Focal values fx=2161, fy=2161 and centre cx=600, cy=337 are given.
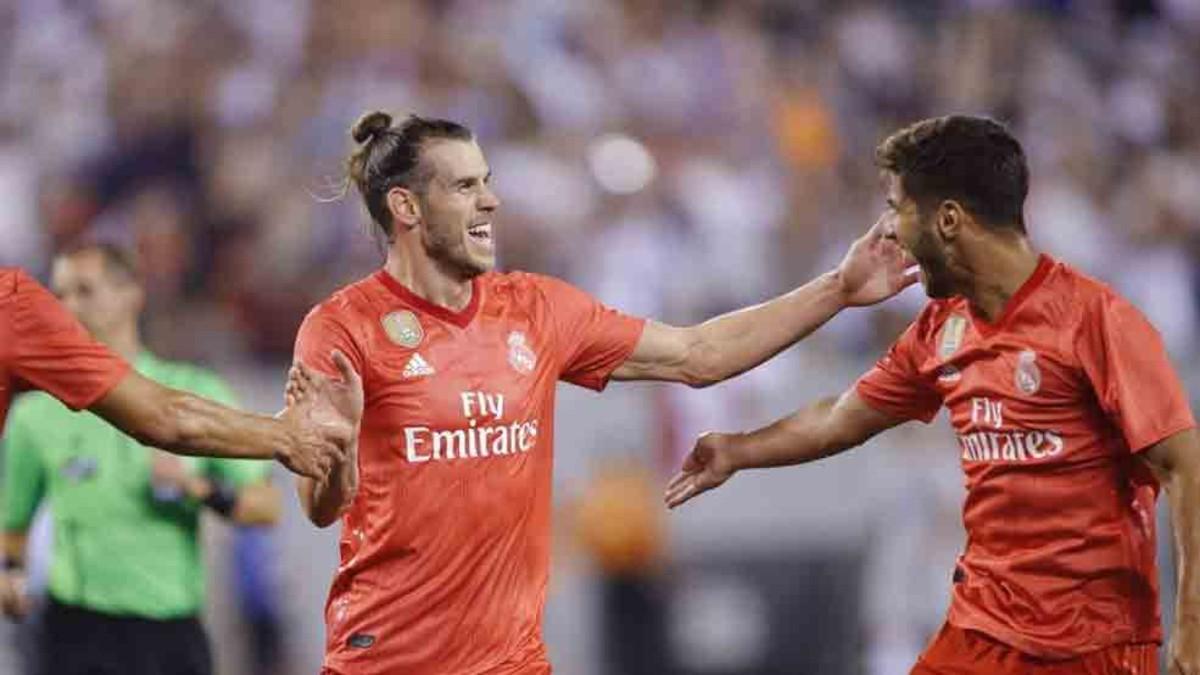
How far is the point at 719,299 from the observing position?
436 inches

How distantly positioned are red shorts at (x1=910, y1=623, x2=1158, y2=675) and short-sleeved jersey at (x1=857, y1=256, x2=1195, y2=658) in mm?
35

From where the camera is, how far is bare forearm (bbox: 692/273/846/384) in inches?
261

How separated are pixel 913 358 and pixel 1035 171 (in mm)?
5987

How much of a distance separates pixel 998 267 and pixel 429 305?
1623 mm

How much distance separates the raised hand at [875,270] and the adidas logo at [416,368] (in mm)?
1390

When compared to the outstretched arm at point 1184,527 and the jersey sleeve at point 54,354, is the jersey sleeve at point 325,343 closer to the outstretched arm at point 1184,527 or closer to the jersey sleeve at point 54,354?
the jersey sleeve at point 54,354

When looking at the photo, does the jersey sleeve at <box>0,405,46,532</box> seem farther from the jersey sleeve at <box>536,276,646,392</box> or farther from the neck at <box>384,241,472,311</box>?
the jersey sleeve at <box>536,276,646,392</box>

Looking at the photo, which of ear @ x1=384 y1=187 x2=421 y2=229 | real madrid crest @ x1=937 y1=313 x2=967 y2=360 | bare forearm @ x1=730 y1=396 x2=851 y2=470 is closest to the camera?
real madrid crest @ x1=937 y1=313 x2=967 y2=360

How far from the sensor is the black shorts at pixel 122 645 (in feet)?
25.4

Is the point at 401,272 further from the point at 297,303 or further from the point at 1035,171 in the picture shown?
the point at 1035,171

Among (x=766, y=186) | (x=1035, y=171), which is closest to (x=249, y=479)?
(x=766, y=186)

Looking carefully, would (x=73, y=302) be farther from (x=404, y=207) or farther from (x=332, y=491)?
(x=332, y=491)

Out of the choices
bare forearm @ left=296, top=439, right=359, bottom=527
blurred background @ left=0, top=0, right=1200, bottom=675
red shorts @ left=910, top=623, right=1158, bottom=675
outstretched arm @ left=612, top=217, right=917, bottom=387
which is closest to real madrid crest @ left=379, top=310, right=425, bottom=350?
bare forearm @ left=296, top=439, right=359, bottom=527

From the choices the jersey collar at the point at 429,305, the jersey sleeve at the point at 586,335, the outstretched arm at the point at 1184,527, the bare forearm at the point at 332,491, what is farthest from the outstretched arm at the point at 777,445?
the bare forearm at the point at 332,491
